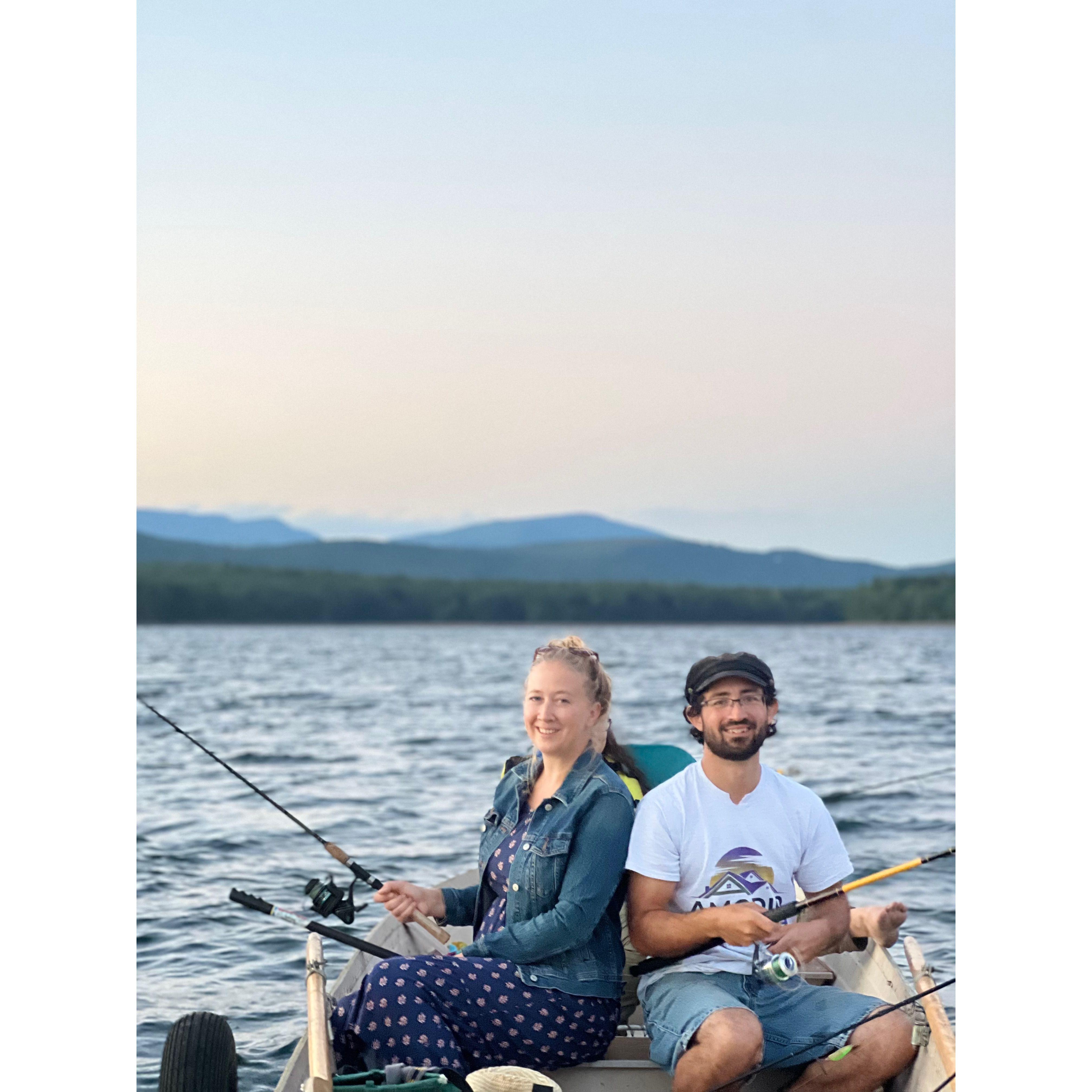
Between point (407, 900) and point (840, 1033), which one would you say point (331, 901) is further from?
point (840, 1033)

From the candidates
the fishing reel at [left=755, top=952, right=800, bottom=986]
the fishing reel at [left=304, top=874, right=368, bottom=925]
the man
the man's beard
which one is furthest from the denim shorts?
the fishing reel at [left=304, top=874, right=368, bottom=925]

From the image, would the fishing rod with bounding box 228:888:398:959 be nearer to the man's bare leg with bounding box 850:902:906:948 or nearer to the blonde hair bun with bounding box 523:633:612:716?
the blonde hair bun with bounding box 523:633:612:716

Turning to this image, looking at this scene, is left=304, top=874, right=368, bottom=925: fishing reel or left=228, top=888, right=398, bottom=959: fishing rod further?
left=304, top=874, right=368, bottom=925: fishing reel

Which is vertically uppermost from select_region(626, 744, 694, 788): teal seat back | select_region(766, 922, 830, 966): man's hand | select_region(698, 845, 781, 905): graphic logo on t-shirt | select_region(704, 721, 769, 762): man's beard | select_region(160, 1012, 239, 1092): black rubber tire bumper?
select_region(704, 721, 769, 762): man's beard

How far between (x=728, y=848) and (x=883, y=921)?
1.86 ft

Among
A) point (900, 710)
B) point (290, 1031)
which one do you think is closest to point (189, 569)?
point (900, 710)

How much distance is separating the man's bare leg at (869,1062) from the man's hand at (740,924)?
0.47 meters

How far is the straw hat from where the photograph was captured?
376 centimetres

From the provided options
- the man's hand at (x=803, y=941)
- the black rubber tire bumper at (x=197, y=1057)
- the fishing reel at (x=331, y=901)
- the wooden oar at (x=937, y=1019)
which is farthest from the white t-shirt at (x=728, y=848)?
the black rubber tire bumper at (x=197, y=1057)

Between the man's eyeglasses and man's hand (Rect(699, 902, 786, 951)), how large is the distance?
59 centimetres

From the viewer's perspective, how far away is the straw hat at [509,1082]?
3.76 meters
